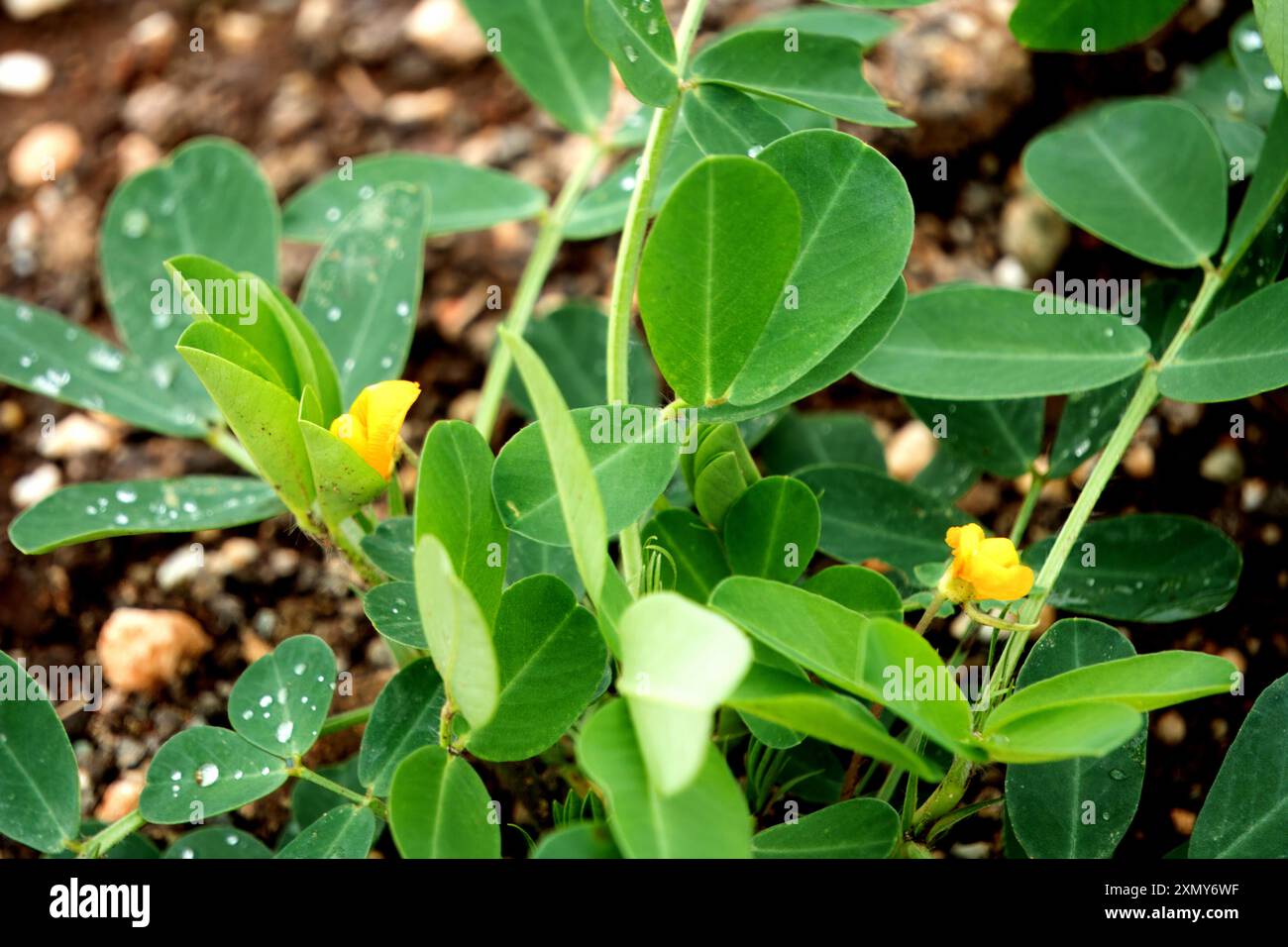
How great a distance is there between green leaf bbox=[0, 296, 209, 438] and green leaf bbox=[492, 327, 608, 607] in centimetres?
66

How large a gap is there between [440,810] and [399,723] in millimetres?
134

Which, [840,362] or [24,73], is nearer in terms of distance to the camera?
[840,362]

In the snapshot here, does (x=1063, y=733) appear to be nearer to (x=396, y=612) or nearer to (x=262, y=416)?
(x=396, y=612)

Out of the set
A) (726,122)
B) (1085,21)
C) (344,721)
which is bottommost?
(344,721)

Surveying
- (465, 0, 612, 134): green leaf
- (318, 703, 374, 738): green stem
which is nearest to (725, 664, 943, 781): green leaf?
(318, 703, 374, 738): green stem

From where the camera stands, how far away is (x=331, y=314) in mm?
1199

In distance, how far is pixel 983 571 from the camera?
0.84 metres

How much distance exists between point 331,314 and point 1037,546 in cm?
72

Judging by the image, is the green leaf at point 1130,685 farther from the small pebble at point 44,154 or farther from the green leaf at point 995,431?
the small pebble at point 44,154

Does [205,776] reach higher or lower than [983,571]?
lower

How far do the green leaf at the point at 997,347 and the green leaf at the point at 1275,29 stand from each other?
241 mm

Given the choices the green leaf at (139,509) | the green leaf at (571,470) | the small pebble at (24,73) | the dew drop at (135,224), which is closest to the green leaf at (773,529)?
the green leaf at (571,470)

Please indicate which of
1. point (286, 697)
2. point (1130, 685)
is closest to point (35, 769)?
point (286, 697)

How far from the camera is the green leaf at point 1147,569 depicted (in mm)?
1057
